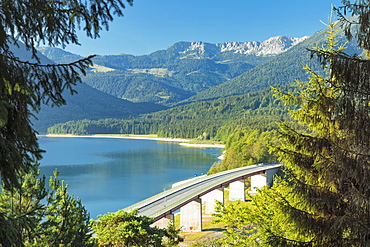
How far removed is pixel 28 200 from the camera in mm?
10078

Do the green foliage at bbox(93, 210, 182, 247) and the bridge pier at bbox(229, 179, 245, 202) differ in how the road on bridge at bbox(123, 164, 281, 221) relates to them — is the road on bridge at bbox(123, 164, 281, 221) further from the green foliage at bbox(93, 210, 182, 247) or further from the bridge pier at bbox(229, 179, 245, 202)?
the green foliage at bbox(93, 210, 182, 247)

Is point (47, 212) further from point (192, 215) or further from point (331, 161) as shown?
point (192, 215)

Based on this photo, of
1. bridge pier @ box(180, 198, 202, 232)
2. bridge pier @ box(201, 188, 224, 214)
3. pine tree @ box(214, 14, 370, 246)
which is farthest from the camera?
bridge pier @ box(201, 188, 224, 214)

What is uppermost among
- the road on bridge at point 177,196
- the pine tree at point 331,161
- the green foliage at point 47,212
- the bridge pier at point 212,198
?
the pine tree at point 331,161

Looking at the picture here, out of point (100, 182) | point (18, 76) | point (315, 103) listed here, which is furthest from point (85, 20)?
point (100, 182)

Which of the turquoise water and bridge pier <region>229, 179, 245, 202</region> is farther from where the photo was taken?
bridge pier <region>229, 179, 245, 202</region>

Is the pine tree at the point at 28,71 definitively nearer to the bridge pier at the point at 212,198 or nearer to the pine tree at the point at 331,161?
the pine tree at the point at 331,161

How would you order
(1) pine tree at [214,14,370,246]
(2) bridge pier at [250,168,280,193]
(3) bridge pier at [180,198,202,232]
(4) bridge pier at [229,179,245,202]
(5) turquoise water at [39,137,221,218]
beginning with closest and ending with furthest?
(1) pine tree at [214,14,370,246] → (3) bridge pier at [180,198,202,232] → (5) turquoise water at [39,137,221,218] → (4) bridge pier at [229,179,245,202] → (2) bridge pier at [250,168,280,193]

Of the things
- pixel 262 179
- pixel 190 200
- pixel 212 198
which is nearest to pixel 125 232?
pixel 190 200

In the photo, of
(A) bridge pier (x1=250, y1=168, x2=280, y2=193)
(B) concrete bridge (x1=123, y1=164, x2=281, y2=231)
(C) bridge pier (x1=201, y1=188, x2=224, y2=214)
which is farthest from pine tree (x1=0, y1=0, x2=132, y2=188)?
(A) bridge pier (x1=250, y1=168, x2=280, y2=193)

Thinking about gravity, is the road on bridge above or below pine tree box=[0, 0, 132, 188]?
below

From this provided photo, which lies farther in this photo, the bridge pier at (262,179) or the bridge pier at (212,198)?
the bridge pier at (262,179)

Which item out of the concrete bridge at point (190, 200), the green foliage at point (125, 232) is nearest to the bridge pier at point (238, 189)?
the concrete bridge at point (190, 200)

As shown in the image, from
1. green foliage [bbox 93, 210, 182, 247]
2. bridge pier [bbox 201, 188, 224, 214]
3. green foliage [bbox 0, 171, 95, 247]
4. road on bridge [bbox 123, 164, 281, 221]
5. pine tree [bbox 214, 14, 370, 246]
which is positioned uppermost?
pine tree [bbox 214, 14, 370, 246]
